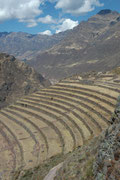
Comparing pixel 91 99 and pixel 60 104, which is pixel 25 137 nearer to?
pixel 60 104

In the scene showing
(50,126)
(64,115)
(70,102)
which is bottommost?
(50,126)

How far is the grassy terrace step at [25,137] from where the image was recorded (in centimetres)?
1533

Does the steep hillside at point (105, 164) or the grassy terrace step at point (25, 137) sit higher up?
the steep hillside at point (105, 164)

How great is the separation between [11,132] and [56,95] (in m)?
8.70

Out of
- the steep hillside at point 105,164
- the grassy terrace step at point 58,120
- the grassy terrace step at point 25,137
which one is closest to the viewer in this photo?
the steep hillside at point 105,164

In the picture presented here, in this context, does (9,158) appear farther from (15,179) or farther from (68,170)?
(68,170)

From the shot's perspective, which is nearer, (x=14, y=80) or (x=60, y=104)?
(x=60, y=104)

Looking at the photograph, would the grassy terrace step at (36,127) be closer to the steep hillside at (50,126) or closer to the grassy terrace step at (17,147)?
the steep hillside at (50,126)

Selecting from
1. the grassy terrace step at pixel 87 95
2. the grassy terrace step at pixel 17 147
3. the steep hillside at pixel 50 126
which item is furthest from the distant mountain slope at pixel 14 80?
the grassy terrace step at pixel 17 147

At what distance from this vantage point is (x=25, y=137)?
18.9 metres

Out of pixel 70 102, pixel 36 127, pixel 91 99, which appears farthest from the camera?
pixel 70 102

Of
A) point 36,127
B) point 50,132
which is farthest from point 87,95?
point 36,127

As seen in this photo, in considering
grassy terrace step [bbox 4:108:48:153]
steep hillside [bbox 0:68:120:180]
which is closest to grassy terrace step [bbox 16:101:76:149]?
steep hillside [bbox 0:68:120:180]

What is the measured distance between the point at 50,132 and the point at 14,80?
58.0 m
